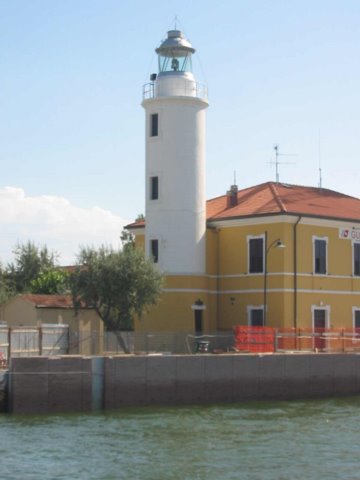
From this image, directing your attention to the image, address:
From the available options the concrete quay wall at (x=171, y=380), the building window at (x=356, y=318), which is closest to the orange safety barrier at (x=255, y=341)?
the concrete quay wall at (x=171, y=380)

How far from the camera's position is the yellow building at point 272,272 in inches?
1905

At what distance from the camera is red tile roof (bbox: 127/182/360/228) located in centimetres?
4933

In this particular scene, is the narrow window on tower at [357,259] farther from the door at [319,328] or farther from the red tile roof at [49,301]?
the red tile roof at [49,301]

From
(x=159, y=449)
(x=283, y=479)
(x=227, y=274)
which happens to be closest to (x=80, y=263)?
(x=227, y=274)

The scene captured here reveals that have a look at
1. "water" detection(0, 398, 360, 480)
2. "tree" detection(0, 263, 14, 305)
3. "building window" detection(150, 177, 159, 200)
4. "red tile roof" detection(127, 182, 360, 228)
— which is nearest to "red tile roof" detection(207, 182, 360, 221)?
"red tile roof" detection(127, 182, 360, 228)

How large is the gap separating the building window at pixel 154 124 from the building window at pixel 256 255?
6.77 metres

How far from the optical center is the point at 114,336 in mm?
43219

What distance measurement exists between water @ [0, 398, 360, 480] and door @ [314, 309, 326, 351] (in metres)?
8.33

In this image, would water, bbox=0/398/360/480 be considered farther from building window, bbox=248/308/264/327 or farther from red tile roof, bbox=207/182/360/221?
red tile roof, bbox=207/182/360/221

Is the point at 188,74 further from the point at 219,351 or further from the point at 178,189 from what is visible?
the point at 219,351

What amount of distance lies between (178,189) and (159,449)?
22934mm

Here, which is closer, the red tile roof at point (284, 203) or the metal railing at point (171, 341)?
the metal railing at point (171, 341)

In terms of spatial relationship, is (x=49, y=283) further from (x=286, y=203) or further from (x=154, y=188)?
(x=286, y=203)

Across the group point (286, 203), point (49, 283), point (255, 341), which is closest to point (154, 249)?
point (286, 203)
